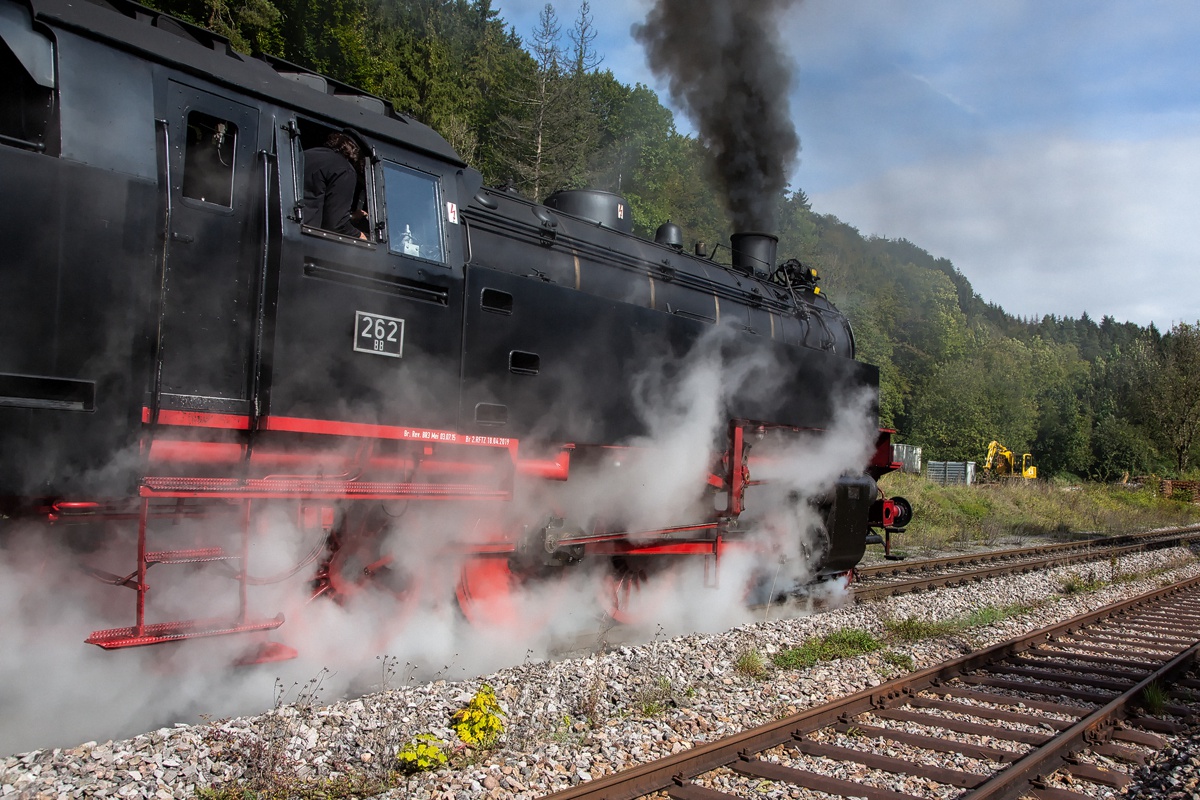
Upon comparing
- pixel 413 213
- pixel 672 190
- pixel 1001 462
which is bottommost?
pixel 1001 462

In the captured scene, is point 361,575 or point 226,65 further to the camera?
point 361,575

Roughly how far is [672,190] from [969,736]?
44873 millimetres

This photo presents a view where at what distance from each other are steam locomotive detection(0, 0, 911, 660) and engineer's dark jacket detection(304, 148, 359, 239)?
5.4 inches

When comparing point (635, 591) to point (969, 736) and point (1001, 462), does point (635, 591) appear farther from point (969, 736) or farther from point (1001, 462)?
point (1001, 462)

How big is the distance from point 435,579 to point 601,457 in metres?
1.92

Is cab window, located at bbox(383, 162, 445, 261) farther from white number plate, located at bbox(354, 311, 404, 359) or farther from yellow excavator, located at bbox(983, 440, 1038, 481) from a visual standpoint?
yellow excavator, located at bbox(983, 440, 1038, 481)

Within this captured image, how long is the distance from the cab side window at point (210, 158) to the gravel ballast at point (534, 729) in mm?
2854

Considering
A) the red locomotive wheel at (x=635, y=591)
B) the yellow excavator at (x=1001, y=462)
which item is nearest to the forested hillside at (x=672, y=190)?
the yellow excavator at (x=1001, y=462)

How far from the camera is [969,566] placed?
45.6ft

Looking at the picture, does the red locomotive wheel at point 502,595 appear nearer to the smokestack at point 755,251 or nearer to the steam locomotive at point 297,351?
the steam locomotive at point 297,351

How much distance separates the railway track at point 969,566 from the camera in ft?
35.7

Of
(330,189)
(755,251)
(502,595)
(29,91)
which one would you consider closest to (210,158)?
(330,189)

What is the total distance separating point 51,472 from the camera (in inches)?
156

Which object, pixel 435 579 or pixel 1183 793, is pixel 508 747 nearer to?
pixel 435 579
